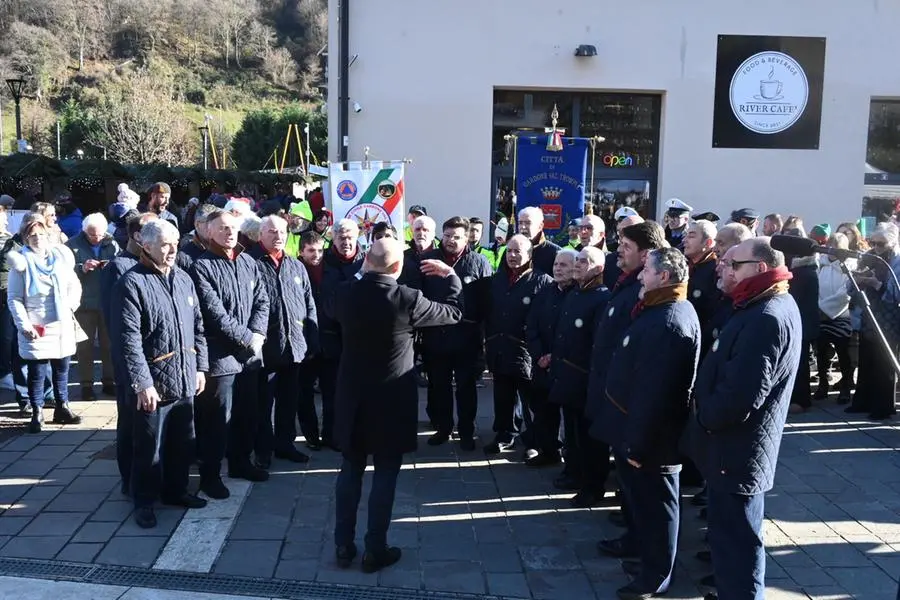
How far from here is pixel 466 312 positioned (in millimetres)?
6203

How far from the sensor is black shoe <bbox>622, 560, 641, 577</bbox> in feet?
13.7

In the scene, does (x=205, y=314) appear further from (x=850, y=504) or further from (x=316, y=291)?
(x=850, y=504)

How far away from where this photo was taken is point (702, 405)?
344cm

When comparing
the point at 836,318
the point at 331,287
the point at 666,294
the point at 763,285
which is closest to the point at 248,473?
the point at 331,287

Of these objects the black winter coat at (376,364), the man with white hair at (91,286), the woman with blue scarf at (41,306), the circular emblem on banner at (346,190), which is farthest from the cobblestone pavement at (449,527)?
the circular emblem on banner at (346,190)

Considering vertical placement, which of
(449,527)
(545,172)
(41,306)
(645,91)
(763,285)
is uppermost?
(645,91)

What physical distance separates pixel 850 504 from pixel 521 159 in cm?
600

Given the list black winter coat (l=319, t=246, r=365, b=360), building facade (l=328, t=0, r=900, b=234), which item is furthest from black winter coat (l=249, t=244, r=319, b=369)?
building facade (l=328, t=0, r=900, b=234)

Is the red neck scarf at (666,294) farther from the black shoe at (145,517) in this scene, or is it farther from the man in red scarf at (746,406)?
the black shoe at (145,517)

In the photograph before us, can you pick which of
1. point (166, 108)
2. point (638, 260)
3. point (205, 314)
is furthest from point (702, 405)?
point (166, 108)

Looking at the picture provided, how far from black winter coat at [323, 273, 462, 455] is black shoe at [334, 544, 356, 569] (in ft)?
1.86

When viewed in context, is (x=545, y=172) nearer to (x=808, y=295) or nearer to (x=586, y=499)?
(x=808, y=295)

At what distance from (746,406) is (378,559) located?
7.01 ft

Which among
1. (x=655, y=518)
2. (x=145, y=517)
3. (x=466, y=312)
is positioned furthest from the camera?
(x=466, y=312)
